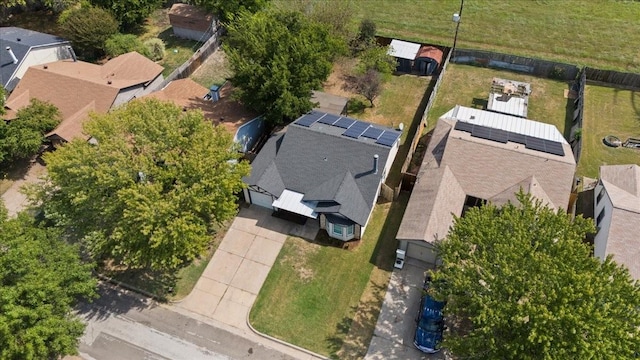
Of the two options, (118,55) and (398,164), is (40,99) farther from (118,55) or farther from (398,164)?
(398,164)

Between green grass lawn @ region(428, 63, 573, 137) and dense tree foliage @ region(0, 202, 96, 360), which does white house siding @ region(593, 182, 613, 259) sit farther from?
dense tree foliage @ region(0, 202, 96, 360)

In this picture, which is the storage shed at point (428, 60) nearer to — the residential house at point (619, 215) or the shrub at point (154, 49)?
the residential house at point (619, 215)

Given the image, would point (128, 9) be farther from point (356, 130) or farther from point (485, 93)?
point (485, 93)

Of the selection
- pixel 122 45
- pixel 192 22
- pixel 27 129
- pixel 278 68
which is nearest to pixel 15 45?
pixel 122 45

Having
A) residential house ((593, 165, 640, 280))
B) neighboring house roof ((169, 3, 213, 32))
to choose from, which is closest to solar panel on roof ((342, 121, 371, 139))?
residential house ((593, 165, 640, 280))

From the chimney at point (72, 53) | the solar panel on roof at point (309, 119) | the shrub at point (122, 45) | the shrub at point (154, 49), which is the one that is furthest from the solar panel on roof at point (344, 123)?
the chimney at point (72, 53)
